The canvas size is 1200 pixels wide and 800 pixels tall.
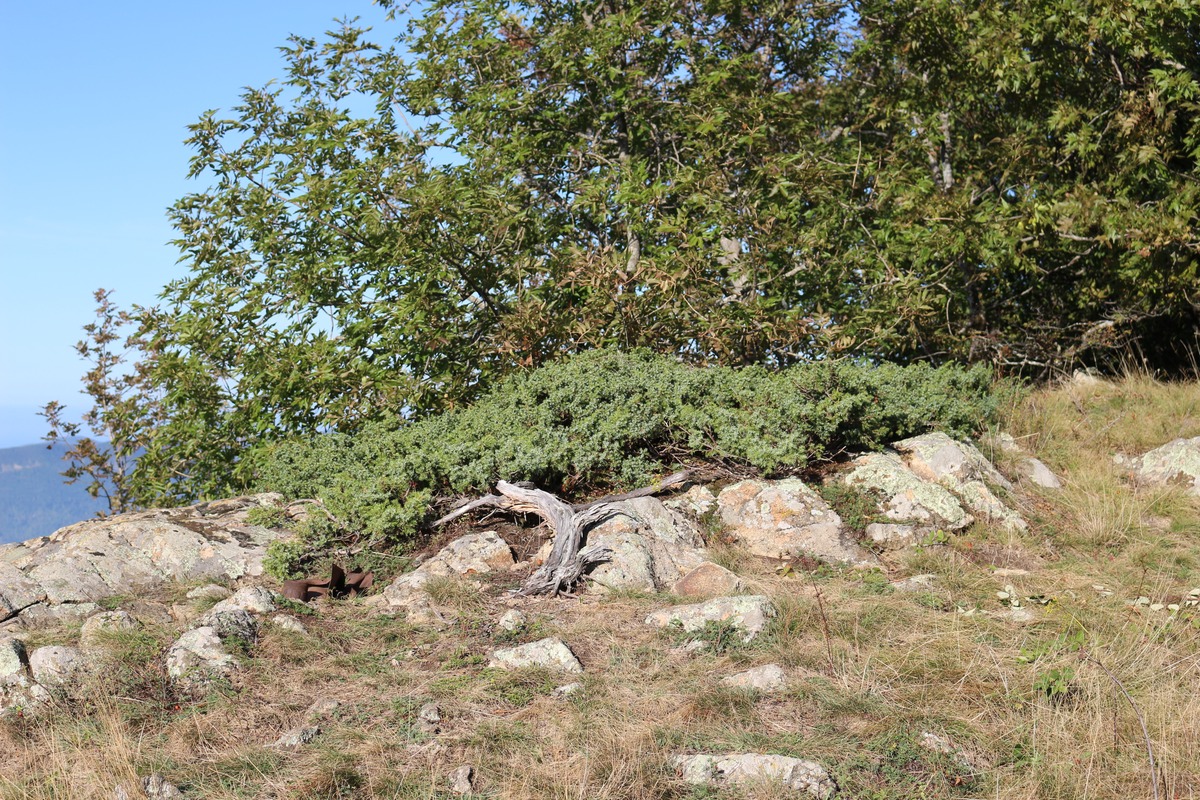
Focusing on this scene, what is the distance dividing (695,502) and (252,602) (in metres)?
3.03

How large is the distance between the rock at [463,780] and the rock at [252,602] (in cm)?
225

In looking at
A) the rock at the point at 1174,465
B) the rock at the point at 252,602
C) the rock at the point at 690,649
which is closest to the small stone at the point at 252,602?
the rock at the point at 252,602

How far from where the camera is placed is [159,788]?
4.00 metres

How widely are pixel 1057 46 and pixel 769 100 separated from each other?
2977 millimetres

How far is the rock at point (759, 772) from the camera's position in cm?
386

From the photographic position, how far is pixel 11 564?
6.62 meters

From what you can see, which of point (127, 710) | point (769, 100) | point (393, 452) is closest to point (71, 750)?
point (127, 710)

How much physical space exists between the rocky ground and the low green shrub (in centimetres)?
30

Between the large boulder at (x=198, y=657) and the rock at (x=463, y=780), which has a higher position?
the large boulder at (x=198, y=657)

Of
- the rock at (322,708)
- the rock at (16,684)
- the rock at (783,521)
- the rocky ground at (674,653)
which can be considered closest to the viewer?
the rocky ground at (674,653)

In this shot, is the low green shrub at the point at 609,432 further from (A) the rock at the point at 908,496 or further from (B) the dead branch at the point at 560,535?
(A) the rock at the point at 908,496

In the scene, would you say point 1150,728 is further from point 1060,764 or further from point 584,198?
point 584,198

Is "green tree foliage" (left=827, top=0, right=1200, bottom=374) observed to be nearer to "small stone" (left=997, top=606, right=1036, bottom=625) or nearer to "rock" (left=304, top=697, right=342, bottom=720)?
"small stone" (left=997, top=606, right=1036, bottom=625)

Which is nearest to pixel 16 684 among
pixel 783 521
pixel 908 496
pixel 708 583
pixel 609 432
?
pixel 708 583
